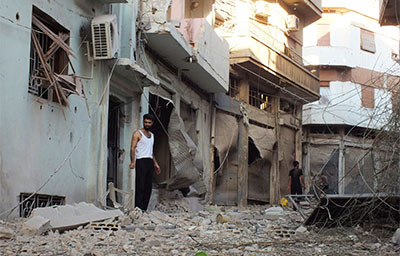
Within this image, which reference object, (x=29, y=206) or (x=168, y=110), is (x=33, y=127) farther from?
(x=168, y=110)

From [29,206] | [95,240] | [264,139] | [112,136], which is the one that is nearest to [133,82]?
[112,136]

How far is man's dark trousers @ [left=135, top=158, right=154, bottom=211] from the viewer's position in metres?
9.31

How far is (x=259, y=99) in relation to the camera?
21422mm

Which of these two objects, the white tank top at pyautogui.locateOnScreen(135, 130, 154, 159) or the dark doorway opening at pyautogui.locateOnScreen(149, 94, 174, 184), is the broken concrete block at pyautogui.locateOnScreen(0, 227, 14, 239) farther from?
the dark doorway opening at pyautogui.locateOnScreen(149, 94, 174, 184)

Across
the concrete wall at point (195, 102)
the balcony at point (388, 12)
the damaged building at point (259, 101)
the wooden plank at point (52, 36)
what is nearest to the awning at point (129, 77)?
the concrete wall at point (195, 102)

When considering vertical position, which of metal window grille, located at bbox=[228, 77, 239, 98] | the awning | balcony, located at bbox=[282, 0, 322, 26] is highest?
balcony, located at bbox=[282, 0, 322, 26]

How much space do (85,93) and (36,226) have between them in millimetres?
3503

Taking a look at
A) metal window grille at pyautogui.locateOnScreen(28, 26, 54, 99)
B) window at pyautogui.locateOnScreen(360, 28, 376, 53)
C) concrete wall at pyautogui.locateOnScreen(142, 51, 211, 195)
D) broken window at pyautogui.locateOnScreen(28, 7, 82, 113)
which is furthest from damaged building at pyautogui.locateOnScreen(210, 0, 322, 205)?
metal window grille at pyautogui.locateOnScreen(28, 26, 54, 99)

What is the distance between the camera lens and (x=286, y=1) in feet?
74.9

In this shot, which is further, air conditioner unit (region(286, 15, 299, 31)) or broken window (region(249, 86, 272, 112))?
air conditioner unit (region(286, 15, 299, 31))

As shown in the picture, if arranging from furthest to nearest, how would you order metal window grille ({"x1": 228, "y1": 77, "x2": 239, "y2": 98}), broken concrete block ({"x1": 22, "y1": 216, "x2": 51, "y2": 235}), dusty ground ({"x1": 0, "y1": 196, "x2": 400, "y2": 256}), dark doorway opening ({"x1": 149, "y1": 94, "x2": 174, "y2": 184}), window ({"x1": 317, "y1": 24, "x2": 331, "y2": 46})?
window ({"x1": 317, "y1": 24, "x2": 331, "y2": 46}) → metal window grille ({"x1": 228, "y1": 77, "x2": 239, "y2": 98}) → dark doorway opening ({"x1": 149, "y1": 94, "x2": 174, "y2": 184}) → broken concrete block ({"x1": 22, "y1": 216, "x2": 51, "y2": 235}) → dusty ground ({"x1": 0, "y1": 196, "x2": 400, "y2": 256})

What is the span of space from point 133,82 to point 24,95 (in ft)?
12.8

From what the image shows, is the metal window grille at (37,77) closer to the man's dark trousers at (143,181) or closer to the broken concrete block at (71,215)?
the broken concrete block at (71,215)

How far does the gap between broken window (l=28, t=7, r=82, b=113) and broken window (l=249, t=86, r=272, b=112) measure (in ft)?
41.5
